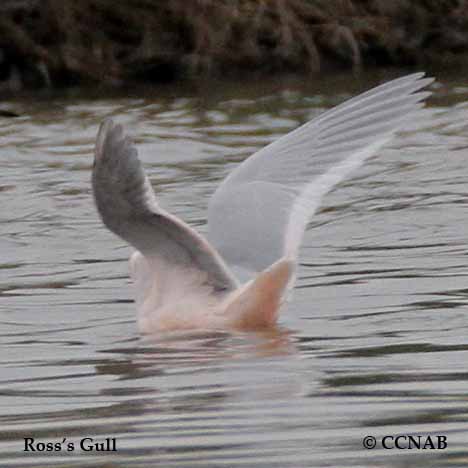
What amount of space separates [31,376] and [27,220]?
390cm

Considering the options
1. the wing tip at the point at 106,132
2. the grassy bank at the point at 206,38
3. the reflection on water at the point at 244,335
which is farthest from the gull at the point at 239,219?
the grassy bank at the point at 206,38

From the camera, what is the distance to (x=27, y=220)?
9734mm

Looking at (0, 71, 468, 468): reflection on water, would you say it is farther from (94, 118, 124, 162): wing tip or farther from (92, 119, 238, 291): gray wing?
(94, 118, 124, 162): wing tip

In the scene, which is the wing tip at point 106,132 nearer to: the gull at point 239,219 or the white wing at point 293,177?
the gull at point 239,219

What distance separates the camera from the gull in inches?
237

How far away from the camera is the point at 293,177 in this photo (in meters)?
7.14

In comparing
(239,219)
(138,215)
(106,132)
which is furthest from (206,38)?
(106,132)

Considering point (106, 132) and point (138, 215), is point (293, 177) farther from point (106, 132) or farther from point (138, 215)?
point (106, 132)

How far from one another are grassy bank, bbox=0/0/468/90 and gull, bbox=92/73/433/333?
9743 mm

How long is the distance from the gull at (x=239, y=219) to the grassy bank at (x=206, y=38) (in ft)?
32.0

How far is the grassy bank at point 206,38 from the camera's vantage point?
55.8ft

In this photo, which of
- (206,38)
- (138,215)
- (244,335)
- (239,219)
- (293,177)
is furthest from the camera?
(206,38)

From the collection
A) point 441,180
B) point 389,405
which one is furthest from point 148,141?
point 389,405

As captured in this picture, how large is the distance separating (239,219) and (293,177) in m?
0.45
